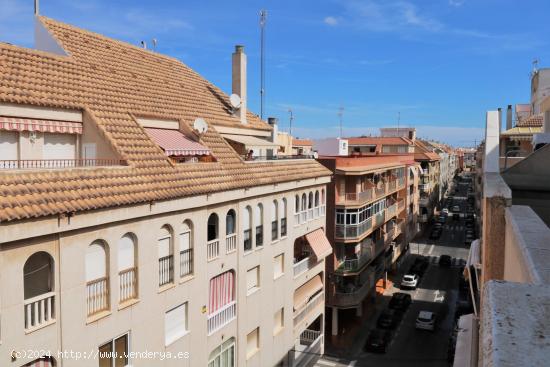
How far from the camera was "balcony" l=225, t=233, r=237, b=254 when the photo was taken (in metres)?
16.0

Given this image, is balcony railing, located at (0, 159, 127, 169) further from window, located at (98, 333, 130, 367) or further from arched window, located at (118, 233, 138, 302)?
window, located at (98, 333, 130, 367)

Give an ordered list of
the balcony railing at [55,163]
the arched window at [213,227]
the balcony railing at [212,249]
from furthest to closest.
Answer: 1. the arched window at [213,227]
2. the balcony railing at [212,249]
3. the balcony railing at [55,163]

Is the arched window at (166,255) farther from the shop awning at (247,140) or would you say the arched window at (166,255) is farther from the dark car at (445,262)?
the dark car at (445,262)

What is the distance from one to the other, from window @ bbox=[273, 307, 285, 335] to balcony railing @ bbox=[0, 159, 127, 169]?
34.5 feet

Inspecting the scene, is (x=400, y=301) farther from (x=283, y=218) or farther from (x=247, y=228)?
(x=247, y=228)

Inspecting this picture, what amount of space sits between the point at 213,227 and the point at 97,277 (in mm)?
5205

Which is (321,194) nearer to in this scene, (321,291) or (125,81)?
(321,291)

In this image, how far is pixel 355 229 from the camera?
31984 millimetres

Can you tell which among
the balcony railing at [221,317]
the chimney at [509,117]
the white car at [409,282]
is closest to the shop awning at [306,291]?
the balcony railing at [221,317]

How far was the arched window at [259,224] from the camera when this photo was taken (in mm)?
18062

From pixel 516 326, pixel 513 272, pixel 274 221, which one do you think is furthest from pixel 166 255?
pixel 516 326

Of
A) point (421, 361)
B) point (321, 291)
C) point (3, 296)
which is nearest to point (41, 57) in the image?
point (3, 296)

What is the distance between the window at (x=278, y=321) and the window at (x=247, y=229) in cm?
433

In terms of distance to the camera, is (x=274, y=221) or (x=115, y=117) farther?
(x=274, y=221)
